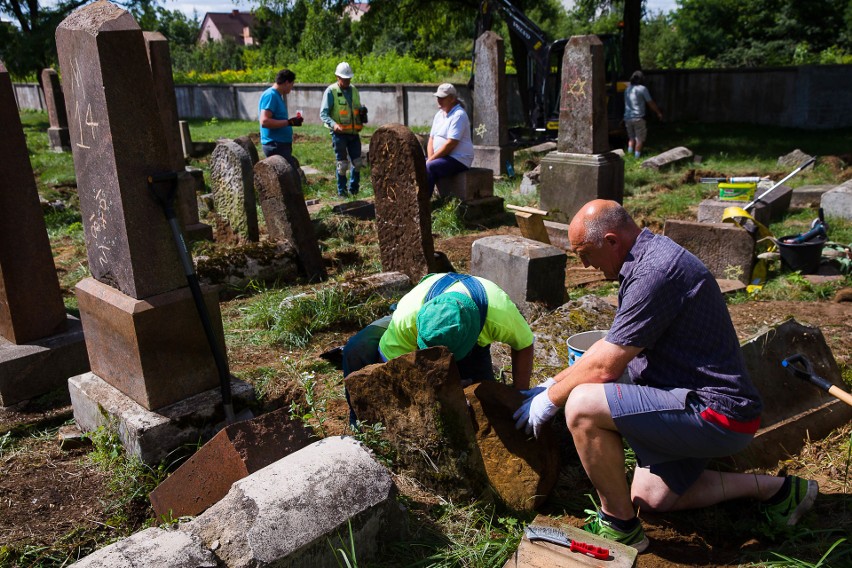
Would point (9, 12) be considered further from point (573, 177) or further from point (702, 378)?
point (702, 378)

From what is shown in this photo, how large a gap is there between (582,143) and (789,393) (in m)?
4.87

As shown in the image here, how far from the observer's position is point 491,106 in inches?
452

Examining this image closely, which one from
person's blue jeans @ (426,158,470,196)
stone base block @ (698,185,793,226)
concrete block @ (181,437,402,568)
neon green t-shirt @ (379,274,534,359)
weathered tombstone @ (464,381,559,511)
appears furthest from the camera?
person's blue jeans @ (426,158,470,196)

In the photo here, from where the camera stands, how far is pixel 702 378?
9.03 ft

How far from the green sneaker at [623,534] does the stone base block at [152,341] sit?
2.11m

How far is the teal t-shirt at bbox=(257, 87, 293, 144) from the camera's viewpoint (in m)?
8.89

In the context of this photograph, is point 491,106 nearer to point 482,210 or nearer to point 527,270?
point 482,210

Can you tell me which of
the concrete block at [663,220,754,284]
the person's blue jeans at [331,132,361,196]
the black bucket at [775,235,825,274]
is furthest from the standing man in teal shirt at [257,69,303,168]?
the black bucket at [775,235,825,274]

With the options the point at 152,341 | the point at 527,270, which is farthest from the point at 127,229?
the point at 527,270

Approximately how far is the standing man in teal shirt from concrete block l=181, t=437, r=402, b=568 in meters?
6.80

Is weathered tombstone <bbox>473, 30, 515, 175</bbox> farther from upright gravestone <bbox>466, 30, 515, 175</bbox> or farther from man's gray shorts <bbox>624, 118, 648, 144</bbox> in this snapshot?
man's gray shorts <bbox>624, 118, 648, 144</bbox>

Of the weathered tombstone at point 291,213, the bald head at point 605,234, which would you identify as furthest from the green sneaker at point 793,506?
the weathered tombstone at point 291,213

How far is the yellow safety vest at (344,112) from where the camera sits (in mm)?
9969

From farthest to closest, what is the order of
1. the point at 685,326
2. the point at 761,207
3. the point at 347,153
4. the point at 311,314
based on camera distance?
1. the point at 347,153
2. the point at 761,207
3. the point at 311,314
4. the point at 685,326
